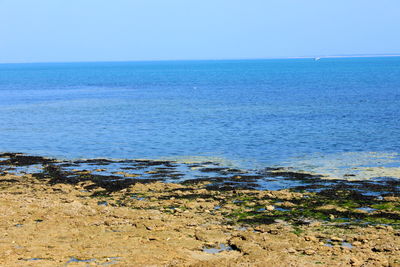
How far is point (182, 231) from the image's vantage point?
16.1 meters

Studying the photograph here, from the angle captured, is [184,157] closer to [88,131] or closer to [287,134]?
[287,134]

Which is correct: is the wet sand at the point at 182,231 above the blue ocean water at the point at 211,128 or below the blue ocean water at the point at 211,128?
above

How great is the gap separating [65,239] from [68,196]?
6581 mm

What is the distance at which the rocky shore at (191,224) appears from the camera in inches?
543

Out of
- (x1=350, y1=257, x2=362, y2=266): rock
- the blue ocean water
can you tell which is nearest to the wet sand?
(x1=350, y1=257, x2=362, y2=266): rock

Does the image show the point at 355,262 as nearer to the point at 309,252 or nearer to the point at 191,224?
the point at 309,252

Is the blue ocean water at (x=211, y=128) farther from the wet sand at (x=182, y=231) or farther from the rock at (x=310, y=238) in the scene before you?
the rock at (x=310, y=238)

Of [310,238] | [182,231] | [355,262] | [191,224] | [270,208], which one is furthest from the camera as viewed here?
[270,208]

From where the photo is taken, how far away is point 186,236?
51.4 feet

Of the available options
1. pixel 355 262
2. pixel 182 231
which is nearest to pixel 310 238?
pixel 355 262

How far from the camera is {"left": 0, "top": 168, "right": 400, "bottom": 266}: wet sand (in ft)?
44.9

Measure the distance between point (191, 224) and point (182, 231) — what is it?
0.86 metres

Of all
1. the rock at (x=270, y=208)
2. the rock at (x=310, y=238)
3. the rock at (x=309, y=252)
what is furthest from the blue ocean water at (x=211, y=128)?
the rock at (x=309, y=252)

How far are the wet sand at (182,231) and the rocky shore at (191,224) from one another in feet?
0.10
